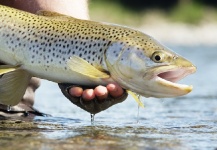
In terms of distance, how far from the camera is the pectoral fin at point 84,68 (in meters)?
4.25

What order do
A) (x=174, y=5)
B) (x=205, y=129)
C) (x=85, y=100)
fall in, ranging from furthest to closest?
(x=174, y=5), (x=205, y=129), (x=85, y=100)

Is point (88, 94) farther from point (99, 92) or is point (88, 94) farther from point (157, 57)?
point (157, 57)

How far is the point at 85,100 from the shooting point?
446 cm

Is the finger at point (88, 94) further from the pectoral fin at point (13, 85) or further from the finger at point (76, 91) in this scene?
the pectoral fin at point (13, 85)

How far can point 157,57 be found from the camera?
14.0 feet

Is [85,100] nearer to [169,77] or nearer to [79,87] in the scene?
[79,87]

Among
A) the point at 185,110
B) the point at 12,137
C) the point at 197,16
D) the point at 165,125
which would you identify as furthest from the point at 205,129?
the point at 197,16

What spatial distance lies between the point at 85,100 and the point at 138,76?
386mm

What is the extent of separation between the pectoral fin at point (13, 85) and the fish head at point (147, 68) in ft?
1.99

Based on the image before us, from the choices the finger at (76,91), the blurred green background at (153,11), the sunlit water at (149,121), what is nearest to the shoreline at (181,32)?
the blurred green background at (153,11)

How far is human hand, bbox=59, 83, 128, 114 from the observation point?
4344mm

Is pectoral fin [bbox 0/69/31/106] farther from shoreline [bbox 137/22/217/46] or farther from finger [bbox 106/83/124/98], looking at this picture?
shoreline [bbox 137/22/217/46]

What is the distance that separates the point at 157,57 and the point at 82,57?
43cm

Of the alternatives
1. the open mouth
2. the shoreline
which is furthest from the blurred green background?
the open mouth
